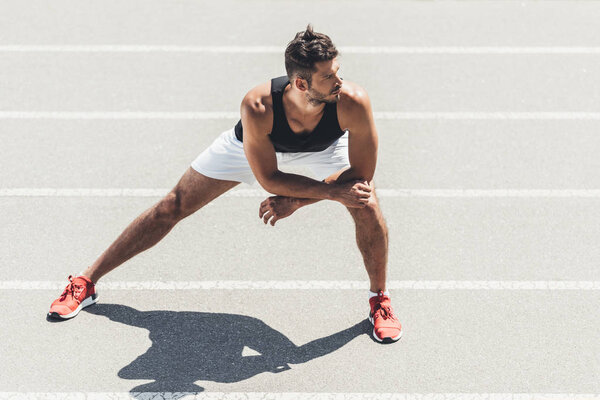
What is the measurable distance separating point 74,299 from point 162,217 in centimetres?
78

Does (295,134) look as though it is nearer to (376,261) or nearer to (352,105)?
(352,105)

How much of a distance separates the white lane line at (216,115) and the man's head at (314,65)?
310cm

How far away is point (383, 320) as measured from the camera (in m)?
5.04

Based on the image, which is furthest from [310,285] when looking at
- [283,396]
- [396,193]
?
[396,193]

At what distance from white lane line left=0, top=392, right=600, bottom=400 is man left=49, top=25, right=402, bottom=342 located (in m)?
0.49

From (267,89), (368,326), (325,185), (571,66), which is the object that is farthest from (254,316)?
(571,66)

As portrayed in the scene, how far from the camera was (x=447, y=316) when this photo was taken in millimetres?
5211

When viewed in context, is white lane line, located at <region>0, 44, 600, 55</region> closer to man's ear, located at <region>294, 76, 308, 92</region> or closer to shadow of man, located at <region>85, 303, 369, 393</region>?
shadow of man, located at <region>85, 303, 369, 393</region>

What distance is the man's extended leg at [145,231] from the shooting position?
16.7 feet

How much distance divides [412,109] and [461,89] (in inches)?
25.2

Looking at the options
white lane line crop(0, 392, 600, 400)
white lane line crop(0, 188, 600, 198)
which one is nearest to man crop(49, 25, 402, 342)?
white lane line crop(0, 392, 600, 400)

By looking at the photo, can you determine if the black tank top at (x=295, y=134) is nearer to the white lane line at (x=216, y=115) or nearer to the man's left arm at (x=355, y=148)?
the man's left arm at (x=355, y=148)

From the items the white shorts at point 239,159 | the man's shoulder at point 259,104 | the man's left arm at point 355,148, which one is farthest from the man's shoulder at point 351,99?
the white shorts at point 239,159

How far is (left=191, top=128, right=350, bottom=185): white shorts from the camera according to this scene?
496cm
